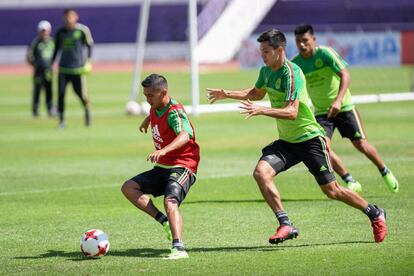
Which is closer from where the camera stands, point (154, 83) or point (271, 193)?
point (154, 83)

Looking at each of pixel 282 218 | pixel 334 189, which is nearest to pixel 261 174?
pixel 282 218

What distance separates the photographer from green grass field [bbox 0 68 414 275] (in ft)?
30.6

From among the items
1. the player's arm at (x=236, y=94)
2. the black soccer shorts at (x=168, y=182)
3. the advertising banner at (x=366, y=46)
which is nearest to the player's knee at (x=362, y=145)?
the player's arm at (x=236, y=94)

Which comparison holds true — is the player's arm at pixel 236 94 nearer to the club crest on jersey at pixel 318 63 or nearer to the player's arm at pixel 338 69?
the player's arm at pixel 338 69

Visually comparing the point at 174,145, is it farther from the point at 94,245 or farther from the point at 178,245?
the point at 94,245

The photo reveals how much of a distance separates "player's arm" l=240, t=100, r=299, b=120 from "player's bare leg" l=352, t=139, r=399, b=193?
3.85 meters

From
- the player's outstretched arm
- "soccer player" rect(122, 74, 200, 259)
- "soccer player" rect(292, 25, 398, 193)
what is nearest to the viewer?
the player's outstretched arm

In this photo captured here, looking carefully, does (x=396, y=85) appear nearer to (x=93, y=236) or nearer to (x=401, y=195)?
(x=401, y=195)

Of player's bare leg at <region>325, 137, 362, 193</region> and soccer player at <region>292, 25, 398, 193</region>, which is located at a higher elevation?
soccer player at <region>292, 25, 398, 193</region>

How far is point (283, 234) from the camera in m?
9.92

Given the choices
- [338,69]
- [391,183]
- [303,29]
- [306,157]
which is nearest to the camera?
[306,157]

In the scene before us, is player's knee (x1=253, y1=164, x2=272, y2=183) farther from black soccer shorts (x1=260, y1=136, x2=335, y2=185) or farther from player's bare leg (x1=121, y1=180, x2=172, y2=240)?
player's bare leg (x1=121, y1=180, x2=172, y2=240)

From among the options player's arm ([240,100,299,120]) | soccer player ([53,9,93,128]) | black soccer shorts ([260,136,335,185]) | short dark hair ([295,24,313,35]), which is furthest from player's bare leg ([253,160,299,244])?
soccer player ([53,9,93,128])

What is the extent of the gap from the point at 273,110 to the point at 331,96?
14.1 feet
